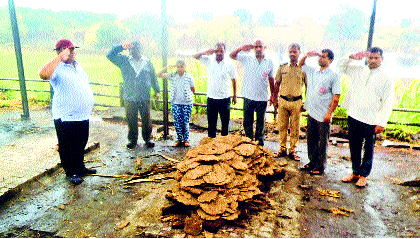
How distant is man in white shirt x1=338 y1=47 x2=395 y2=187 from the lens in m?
3.72

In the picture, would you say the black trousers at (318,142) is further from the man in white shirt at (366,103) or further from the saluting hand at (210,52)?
the saluting hand at (210,52)

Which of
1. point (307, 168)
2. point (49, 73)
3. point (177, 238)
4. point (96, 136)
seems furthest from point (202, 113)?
point (177, 238)

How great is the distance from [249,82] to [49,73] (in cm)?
305

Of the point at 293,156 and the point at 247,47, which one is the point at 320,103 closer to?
the point at 293,156

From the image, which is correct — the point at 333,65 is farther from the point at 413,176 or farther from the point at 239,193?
the point at 239,193

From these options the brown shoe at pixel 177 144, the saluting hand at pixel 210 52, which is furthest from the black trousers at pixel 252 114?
the brown shoe at pixel 177 144

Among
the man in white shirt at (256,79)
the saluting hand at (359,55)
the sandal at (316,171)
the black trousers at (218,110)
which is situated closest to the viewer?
the saluting hand at (359,55)

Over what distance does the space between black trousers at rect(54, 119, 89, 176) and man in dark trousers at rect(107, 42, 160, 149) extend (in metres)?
1.28

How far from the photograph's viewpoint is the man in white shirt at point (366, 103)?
372cm

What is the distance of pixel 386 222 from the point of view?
3.28 metres

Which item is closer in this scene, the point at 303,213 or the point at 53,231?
the point at 53,231

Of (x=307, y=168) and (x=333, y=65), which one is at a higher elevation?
(x=333, y=65)

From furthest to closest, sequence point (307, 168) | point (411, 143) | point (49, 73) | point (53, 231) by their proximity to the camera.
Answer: point (411, 143)
point (307, 168)
point (49, 73)
point (53, 231)

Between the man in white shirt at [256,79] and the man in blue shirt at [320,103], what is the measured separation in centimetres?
65
